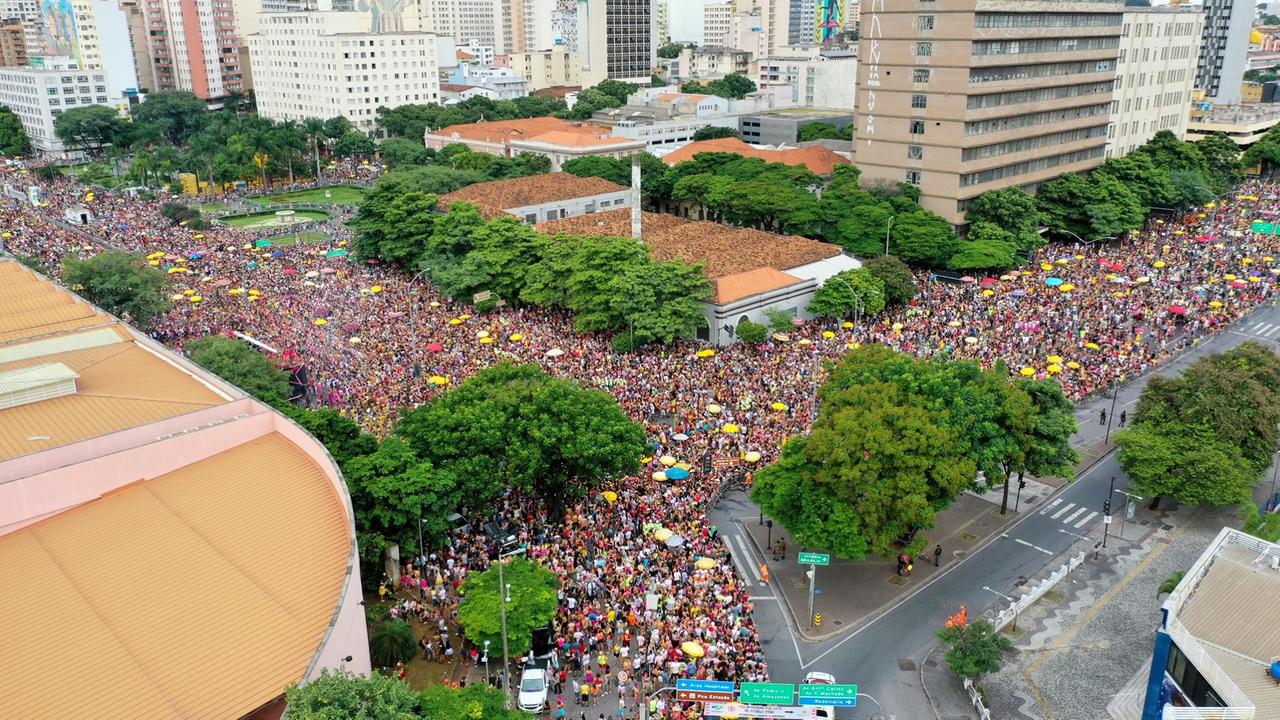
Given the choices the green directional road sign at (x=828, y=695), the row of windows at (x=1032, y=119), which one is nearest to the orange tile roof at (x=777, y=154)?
the row of windows at (x=1032, y=119)

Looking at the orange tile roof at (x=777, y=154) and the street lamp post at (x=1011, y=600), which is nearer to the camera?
the street lamp post at (x=1011, y=600)

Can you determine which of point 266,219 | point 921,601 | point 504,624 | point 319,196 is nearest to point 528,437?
point 504,624

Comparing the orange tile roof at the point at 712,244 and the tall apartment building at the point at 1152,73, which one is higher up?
the tall apartment building at the point at 1152,73

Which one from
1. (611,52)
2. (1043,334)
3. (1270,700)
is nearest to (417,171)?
(1043,334)

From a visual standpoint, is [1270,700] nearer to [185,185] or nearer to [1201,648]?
[1201,648]

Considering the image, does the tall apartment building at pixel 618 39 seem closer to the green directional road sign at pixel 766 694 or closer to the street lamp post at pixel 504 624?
the street lamp post at pixel 504 624

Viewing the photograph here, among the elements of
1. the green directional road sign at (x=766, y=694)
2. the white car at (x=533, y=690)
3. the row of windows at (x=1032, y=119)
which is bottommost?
the white car at (x=533, y=690)

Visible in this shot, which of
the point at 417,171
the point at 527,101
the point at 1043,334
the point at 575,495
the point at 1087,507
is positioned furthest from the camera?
the point at 527,101
